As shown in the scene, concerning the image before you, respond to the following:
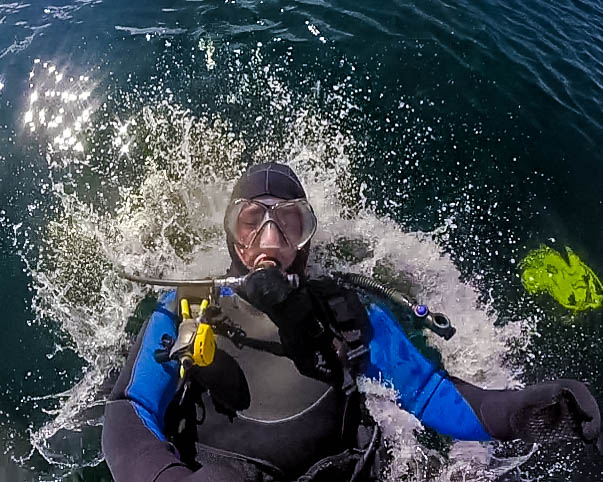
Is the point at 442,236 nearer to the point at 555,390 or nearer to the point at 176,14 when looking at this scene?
the point at 555,390

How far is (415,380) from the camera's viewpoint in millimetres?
2908

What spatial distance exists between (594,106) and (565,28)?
4.68ft

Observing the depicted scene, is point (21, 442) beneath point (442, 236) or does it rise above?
beneath

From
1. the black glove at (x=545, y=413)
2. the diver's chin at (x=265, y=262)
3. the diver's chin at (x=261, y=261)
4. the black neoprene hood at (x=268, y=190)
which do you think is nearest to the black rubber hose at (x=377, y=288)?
the black neoprene hood at (x=268, y=190)

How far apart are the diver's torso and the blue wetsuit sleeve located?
0.33 metres

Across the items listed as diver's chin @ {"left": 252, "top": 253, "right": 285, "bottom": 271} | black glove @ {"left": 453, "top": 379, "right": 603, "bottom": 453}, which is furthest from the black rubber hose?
black glove @ {"left": 453, "top": 379, "right": 603, "bottom": 453}

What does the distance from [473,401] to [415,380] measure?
29 cm

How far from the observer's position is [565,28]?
23.2 feet

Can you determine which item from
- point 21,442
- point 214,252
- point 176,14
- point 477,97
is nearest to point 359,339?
point 214,252

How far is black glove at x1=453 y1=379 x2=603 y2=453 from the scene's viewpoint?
2.42m

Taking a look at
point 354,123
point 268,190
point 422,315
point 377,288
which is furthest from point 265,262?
point 354,123

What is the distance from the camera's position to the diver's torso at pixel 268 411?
2568mm

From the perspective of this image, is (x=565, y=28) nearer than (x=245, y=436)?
No

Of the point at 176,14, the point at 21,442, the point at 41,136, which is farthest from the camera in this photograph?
the point at 176,14
